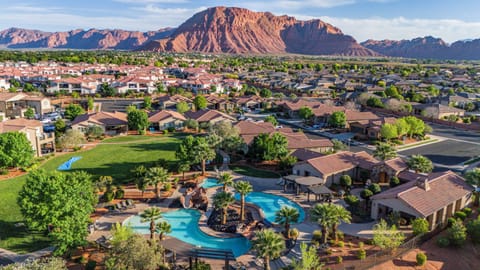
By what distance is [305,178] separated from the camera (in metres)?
37.4

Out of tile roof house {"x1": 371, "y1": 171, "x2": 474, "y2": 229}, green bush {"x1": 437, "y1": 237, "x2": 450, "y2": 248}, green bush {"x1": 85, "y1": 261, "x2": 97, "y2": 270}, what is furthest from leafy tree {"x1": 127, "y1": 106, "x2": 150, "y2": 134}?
green bush {"x1": 437, "y1": 237, "x2": 450, "y2": 248}

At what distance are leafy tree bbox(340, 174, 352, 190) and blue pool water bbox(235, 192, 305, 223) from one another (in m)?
6.56

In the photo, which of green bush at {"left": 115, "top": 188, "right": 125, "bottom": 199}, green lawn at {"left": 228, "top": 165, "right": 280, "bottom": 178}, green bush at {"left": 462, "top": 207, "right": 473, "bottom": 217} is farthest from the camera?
green lawn at {"left": 228, "top": 165, "right": 280, "bottom": 178}

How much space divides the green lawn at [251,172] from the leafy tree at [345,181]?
26.5 ft

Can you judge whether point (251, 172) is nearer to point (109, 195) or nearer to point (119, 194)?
point (119, 194)

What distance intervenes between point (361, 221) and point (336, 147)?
19.4 meters

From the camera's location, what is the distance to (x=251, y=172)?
44.4 meters

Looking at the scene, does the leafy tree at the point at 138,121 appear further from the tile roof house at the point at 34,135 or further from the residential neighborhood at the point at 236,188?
the tile roof house at the point at 34,135

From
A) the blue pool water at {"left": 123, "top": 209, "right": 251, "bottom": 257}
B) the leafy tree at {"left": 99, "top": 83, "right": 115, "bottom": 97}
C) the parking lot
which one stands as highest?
the leafy tree at {"left": 99, "top": 83, "right": 115, "bottom": 97}

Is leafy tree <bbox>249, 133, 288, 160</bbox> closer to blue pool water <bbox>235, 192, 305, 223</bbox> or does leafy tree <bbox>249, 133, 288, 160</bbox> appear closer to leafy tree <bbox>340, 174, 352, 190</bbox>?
blue pool water <bbox>235, 192, 305, 223</bbox>

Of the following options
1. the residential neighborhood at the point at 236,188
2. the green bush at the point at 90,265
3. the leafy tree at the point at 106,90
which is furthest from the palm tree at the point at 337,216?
the leafy tree at the point at 106,90

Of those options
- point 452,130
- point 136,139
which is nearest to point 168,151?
point 136,139

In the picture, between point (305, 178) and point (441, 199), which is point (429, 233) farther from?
point (305, 178)

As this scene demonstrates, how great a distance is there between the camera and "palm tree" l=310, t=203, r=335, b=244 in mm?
25859
